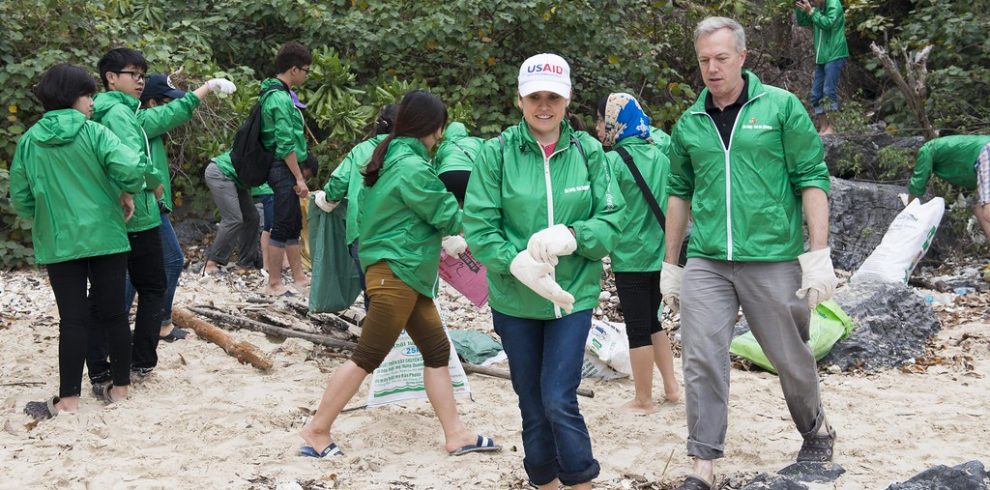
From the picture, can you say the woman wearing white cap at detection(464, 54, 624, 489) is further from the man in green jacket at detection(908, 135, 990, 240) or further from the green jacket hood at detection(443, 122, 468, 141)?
the man in green jacket at detection(908, 135, 990, 240)

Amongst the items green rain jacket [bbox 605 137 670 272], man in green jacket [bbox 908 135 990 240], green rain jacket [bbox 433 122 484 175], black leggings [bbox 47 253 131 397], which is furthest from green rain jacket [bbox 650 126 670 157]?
man in green jacket [bbox 908 135 990 240]

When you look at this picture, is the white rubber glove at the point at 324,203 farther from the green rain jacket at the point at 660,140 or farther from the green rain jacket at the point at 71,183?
the green rain jacket at the point at 660,140

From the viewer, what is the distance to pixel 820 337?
6.24 m

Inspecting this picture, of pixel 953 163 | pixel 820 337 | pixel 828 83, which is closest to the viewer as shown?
pixel 820 337

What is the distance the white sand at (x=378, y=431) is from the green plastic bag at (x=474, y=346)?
29 centimetres

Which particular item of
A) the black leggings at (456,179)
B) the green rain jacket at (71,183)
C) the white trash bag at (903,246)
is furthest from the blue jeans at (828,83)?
the green rain jacket at (71,183)

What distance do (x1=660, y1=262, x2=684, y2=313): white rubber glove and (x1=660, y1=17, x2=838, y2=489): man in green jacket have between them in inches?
4.8

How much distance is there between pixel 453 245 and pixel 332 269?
1255 mm

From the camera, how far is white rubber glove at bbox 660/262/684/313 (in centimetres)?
430

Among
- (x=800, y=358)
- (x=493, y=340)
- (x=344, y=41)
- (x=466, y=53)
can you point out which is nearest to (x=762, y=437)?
(x=800, y=358)

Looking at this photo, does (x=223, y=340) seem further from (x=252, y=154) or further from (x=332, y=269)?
(x=252, y=154)

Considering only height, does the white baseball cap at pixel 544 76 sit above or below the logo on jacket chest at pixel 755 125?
above

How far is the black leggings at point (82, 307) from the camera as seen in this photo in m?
5.11

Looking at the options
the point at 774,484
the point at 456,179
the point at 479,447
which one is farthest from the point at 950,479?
the point at 456,179
